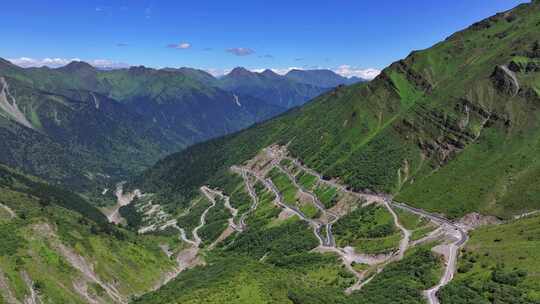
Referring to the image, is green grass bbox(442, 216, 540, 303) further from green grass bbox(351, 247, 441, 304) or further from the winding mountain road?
green grass bbox(351, 247, 441, 304)

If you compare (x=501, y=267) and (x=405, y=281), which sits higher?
(x=501, y=267)

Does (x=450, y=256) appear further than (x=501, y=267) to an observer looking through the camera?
Yes

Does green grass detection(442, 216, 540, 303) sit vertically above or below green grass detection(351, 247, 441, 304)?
above

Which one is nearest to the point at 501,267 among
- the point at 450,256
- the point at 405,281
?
the point at 450,256

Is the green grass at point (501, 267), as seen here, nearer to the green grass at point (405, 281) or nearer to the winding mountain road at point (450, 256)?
the winding mountain road at point (450, 256)

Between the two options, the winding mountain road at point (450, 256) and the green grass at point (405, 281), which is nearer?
the green grass at point (405, 281)

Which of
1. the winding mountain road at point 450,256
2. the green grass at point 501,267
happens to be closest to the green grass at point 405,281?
the winding mountain road at point 450,256

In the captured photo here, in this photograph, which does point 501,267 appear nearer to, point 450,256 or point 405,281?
point 450,256

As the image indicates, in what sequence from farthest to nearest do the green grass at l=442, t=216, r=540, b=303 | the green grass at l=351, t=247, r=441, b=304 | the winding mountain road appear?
the winding mountain road → the green grass at l=351, t=247, r=441, b=304 → the green grass at l=442, t=216, r=540, b=303

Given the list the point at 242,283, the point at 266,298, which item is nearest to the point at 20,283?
the point at 242,283

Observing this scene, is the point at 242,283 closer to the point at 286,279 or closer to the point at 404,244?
the point at 286,279

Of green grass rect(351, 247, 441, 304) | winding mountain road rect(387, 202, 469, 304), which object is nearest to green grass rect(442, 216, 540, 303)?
winding mountain road rect(387, 202, 469, 304)
